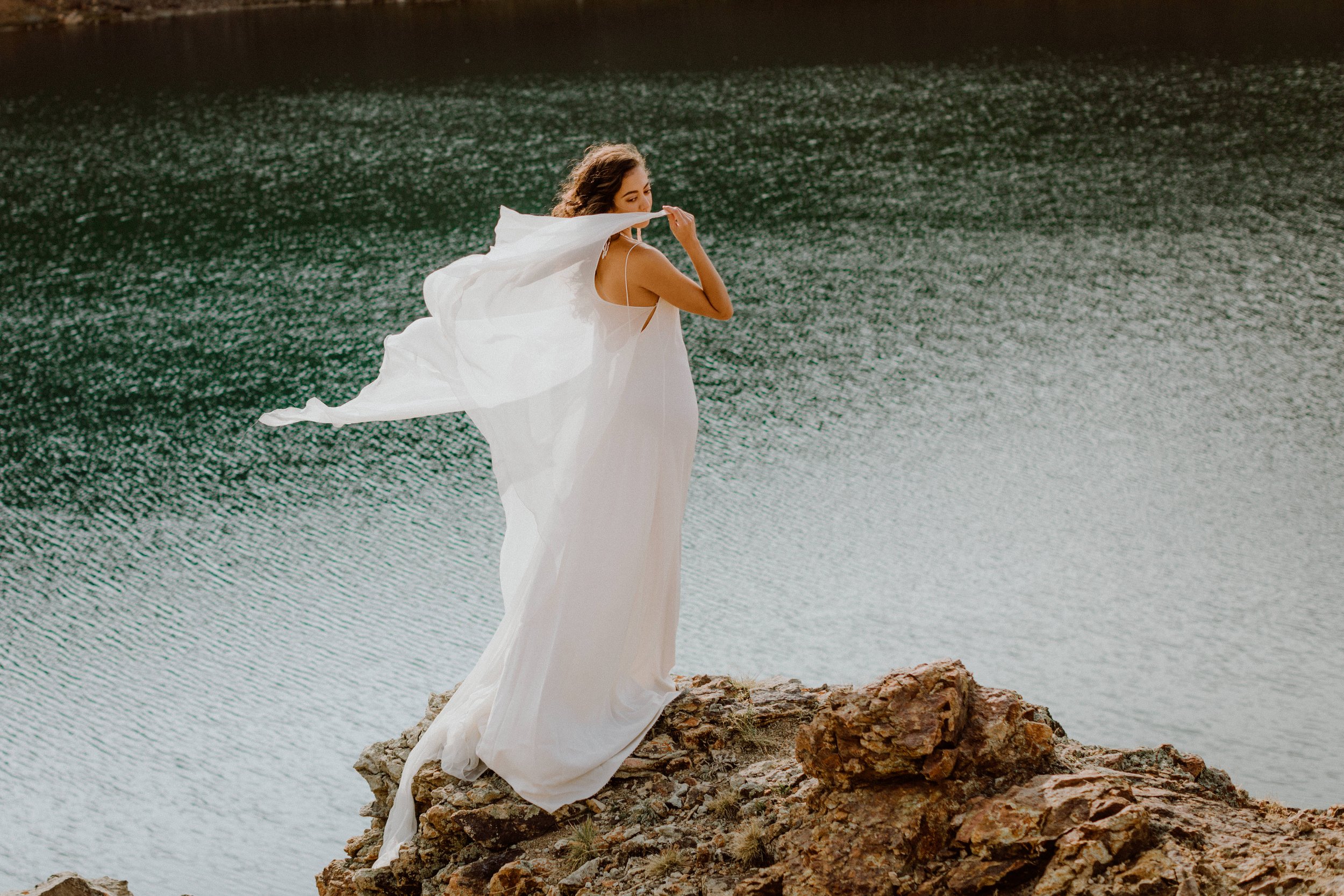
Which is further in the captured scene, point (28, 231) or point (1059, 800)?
point (28, 231)

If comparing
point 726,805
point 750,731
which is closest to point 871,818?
point 726,805

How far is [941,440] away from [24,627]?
6308mm

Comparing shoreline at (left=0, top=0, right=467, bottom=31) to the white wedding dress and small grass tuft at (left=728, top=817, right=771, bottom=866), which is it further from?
small grass tuft at (left=728, top=817, right=771, bottom=866)

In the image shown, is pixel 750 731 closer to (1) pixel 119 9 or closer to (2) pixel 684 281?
(2) pixel 684 281

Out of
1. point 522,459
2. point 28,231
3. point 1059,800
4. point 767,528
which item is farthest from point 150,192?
point 1059,800

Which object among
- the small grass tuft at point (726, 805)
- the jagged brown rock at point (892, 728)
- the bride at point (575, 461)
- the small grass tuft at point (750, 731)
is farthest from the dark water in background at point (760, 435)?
the jagged brown rock at point (892, 728)

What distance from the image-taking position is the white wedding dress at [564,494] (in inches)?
164

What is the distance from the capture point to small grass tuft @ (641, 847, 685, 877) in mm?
3902

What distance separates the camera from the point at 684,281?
4.05m

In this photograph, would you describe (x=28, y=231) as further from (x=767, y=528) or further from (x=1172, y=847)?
(x=1172, y=847)

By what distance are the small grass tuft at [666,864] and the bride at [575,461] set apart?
380 mm

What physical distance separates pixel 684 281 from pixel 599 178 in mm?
421

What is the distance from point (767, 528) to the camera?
862 centimetres

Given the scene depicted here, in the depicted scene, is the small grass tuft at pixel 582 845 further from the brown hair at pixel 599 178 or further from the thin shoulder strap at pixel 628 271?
the brown hair at pixel 599 178
